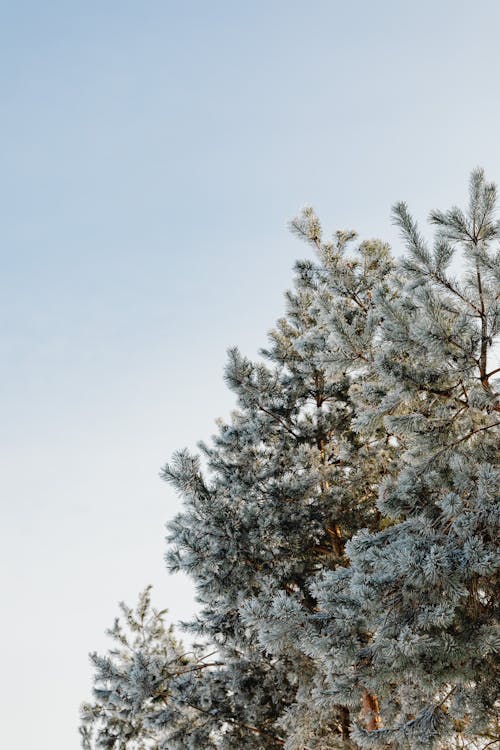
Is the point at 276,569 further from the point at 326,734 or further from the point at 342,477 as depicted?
the point at 326,734

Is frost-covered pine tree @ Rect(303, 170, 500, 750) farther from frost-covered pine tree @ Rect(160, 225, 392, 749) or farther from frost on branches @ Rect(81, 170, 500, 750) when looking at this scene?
frost-covered pine tree @ Rect(160, 225, 392, 749)

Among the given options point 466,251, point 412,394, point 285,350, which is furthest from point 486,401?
point 285,350

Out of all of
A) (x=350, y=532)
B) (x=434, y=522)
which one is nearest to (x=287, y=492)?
(x=350, y=532)

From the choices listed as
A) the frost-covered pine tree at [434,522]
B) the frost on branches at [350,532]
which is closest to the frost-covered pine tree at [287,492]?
the frost on branches at [350,532]

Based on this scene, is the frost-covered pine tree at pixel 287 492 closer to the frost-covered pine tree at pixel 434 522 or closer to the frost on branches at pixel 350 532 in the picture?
the frost on branches at pixel 350 532

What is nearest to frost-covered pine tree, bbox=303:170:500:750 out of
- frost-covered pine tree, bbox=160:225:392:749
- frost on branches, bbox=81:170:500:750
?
frost on branches, bbox=81:170:500:750

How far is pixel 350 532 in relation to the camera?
24.3 feet

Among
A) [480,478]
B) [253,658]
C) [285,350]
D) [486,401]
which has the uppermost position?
[285,350]

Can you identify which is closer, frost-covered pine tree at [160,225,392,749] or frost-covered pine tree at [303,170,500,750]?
frost-covered pine tree at [303,170,500,750]

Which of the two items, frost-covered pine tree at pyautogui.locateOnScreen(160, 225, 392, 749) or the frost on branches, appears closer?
the frost on branches

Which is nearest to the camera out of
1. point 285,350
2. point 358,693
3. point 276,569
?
point 358,693

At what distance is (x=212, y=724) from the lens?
21.5 feet

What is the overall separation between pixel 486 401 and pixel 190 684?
517 cm

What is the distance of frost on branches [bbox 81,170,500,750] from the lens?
3.58 m
